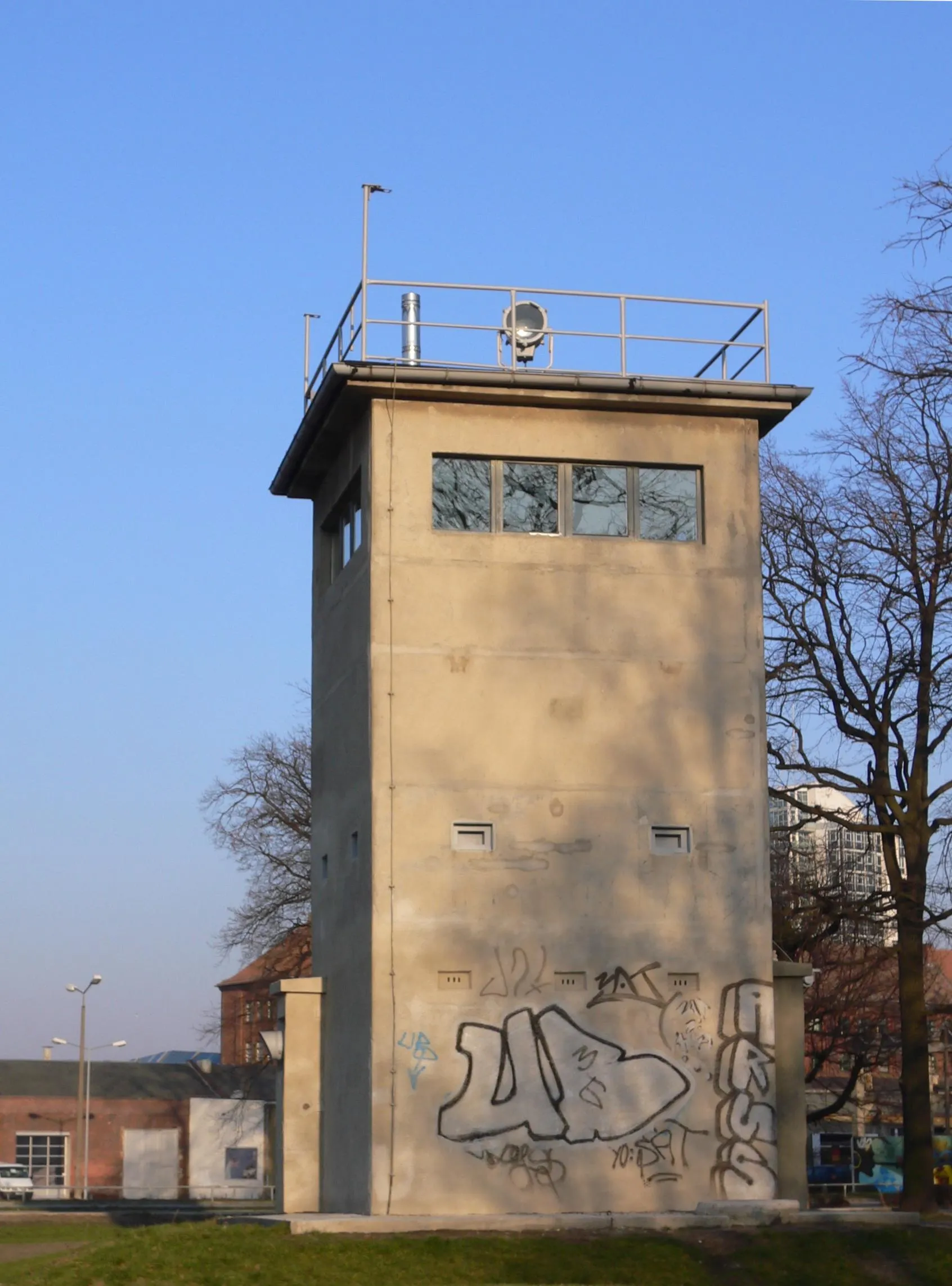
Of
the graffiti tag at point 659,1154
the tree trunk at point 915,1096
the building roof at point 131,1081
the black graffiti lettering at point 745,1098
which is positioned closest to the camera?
the graffiti tag at point 659,1154

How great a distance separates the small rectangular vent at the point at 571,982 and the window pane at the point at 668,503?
549 centimetres

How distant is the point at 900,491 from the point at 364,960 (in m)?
13.9

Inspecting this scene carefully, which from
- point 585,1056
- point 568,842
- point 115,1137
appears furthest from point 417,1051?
point 115,1137

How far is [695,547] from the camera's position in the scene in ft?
69.5

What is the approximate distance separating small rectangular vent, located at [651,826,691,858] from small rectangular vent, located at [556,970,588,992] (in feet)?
5.86

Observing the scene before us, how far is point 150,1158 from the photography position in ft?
229

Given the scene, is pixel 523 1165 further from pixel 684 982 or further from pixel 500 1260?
pixel 684 982

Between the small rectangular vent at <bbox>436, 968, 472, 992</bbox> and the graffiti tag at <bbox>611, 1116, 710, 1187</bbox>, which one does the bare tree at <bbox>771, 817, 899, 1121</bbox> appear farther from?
the small rectangular vent at <bbox>436, 968, 472, 992</bbox>

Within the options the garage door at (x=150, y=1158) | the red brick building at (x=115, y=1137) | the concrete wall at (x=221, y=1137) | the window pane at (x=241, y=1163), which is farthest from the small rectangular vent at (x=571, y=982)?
the garage door at (x=150, y=1158)

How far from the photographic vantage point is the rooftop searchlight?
21.4m

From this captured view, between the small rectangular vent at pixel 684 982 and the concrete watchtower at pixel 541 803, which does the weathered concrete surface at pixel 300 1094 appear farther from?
the small rectangular vent at pixel 684 982

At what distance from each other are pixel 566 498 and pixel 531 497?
1.46ft

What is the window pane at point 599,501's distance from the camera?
69.1 ft

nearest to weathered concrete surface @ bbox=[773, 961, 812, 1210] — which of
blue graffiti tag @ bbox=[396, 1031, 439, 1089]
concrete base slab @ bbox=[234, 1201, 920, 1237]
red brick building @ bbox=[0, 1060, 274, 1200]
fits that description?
concrete base slab @ bbox=[234, 1201, 920, 1237]
